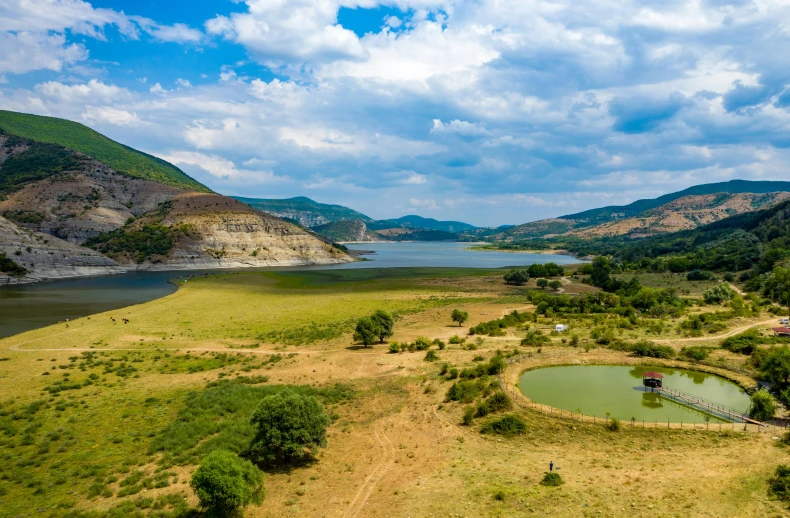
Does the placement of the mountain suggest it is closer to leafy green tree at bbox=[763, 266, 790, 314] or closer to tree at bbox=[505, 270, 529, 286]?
tree at bbox=[505, 270, 529, 286]

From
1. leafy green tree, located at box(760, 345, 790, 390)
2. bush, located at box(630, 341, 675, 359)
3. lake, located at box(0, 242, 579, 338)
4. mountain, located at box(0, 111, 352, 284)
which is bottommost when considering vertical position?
lake, located at box(0, 242, 579, 338)

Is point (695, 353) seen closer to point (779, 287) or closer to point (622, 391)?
point (622, 391)

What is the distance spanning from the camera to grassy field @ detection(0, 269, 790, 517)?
17.5m

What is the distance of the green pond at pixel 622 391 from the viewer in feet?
92.2

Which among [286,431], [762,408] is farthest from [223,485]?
[762,408]

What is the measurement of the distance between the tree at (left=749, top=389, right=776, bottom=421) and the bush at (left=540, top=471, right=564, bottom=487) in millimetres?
16180

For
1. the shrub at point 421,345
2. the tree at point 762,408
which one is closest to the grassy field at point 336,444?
the shrub at point 421,345

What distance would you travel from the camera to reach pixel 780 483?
57.3ft

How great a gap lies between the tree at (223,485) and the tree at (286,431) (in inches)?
149

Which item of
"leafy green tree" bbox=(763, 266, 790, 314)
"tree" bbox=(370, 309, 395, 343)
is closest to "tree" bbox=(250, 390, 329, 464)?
"tree" bbox=(370, 309, 395, 343)

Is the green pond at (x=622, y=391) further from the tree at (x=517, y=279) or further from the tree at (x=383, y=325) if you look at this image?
the tree at (x=517, y=279)

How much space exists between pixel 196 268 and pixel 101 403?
129996 mm

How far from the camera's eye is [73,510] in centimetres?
1694

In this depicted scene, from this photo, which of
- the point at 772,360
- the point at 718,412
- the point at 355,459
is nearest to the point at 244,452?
the point at 355,459
